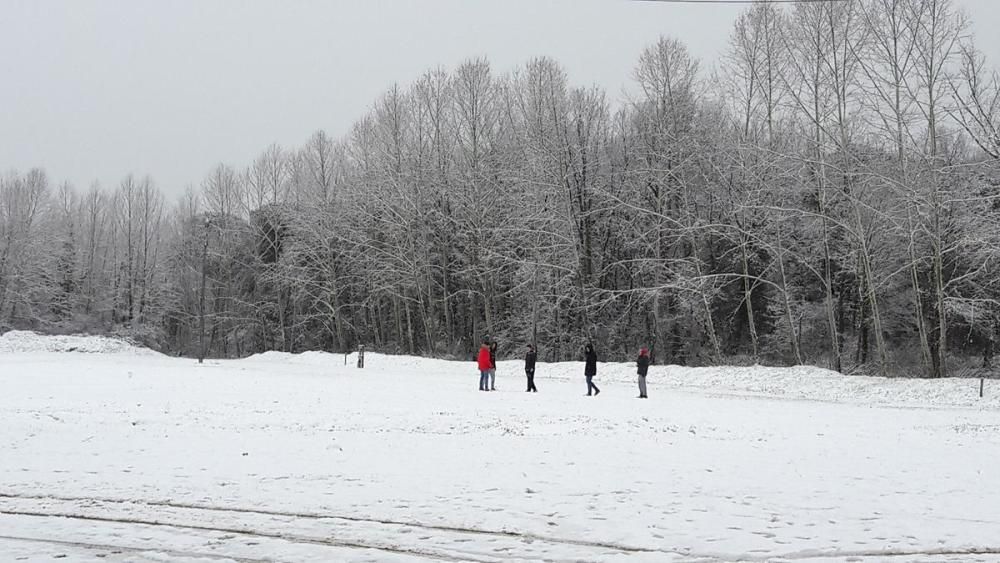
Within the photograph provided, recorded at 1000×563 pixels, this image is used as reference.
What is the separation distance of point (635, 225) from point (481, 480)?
34490mm

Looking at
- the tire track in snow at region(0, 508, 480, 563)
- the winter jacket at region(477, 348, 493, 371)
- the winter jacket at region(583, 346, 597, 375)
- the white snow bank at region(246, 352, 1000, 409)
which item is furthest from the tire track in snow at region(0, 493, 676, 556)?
the white snow bank at region(246, 352, 1000, 409)

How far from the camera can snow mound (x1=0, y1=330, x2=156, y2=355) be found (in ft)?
161

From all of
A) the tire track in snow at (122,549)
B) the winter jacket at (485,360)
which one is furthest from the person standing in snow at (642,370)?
the tire track in snow at (122,549)

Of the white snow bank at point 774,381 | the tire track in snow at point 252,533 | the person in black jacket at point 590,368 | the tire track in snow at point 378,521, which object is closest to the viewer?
the tire track in snow at point 252,533

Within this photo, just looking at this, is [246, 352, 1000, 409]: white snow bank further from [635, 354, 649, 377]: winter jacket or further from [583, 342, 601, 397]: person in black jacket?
[635, 354, 649, 377]: winter jacket

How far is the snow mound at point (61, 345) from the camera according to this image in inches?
1935

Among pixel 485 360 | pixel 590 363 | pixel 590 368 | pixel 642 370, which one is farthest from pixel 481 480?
pixel 485 360

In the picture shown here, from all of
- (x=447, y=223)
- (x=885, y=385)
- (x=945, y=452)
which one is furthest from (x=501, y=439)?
(x=447, y=223)

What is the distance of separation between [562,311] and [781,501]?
35800mm

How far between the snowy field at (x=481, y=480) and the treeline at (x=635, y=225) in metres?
13.1

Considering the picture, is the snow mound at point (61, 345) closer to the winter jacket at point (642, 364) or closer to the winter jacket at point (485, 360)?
the winter jacket at point (485, 360)

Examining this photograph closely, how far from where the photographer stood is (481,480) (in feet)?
32.8

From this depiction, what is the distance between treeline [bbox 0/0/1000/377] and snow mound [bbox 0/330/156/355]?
20.7ft

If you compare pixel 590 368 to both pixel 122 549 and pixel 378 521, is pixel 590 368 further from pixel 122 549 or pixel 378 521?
pixel 122 549
